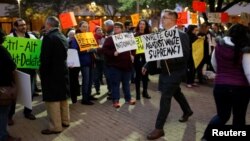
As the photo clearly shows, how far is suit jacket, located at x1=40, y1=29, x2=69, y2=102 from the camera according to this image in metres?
5.90

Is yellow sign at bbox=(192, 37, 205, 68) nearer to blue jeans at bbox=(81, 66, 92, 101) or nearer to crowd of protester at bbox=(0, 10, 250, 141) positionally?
crowd of protester at bbox=(0, 10, 250, 141)

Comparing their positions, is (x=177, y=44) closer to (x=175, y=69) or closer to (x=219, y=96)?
(x=175, y=69)

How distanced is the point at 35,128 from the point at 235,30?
3910mm

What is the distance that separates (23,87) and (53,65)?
59 centimetres

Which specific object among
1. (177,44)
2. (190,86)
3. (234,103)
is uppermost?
(177,44)

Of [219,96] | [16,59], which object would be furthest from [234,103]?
[16,59]

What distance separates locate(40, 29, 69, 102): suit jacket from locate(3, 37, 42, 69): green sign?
695 millimetres

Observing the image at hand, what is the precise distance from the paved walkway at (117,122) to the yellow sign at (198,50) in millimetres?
1946

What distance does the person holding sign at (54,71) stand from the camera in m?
5.91

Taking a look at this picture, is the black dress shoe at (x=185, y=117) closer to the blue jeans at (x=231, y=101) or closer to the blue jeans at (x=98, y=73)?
the blue jeans at (x=231, y=101)

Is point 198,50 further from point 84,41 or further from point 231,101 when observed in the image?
point 231,101

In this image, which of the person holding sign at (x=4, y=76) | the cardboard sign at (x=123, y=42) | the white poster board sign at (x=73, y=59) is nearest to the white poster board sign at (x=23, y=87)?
the person holding sign at (x=4, y=76)

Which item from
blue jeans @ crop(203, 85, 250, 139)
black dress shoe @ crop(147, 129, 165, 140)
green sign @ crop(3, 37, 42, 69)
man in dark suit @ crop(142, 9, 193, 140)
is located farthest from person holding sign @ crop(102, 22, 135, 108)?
blue jeans @ crop(203, 85, 250, 139)

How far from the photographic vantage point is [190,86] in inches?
418
